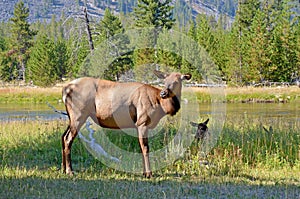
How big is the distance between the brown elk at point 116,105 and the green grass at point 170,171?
30.7 inches

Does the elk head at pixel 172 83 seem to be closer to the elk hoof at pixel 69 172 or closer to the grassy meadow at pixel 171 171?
the grassy meadow at pixel 171 171

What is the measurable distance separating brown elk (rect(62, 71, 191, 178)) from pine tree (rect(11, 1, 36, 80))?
58.6 meters

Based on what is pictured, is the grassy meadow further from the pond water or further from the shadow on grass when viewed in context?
the pond water

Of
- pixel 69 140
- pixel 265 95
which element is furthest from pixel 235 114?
pixel 69 140

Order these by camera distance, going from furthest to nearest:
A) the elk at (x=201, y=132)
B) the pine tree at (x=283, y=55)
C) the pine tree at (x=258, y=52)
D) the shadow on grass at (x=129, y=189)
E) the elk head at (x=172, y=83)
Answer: the pine tree at (x=283, y=55), the pine tree at (x=258, y=52), the elk at (x=201, y=132), the elk head at (x=172, y=83), the shadow on grass at (x=129, y=189)

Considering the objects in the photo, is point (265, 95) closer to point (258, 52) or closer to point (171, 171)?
point (258, 52)

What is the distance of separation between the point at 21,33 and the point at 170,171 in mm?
60282

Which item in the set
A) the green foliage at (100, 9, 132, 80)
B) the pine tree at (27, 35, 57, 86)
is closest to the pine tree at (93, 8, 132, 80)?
the green foliage at (100, 9, 132, 80)

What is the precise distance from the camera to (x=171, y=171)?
8.81 metres

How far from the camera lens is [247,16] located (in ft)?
185

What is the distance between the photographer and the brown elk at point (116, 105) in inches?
335

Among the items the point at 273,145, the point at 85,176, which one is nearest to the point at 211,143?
the point at 273,145

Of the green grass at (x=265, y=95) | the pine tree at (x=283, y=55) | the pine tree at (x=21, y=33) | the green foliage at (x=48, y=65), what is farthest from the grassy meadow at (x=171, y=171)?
the pine tree at (x=21, y=33)

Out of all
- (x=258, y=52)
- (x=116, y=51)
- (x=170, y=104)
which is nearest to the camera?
(x=170, y=104)
